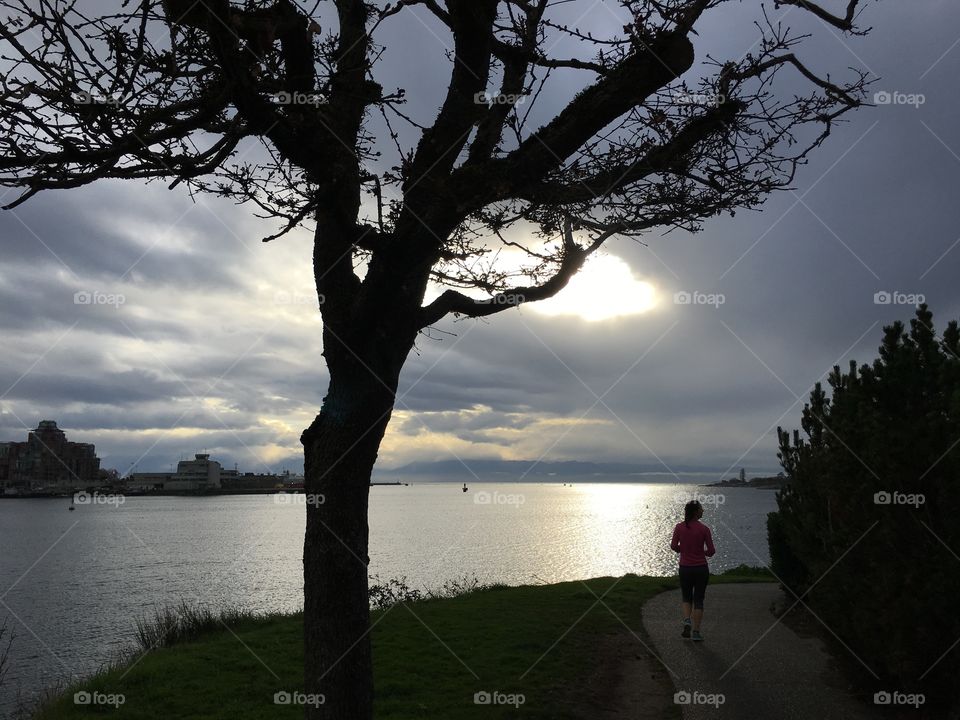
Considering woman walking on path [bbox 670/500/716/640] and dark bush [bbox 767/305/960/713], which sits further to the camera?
woman walking on path [bbox 670/500/716/640]

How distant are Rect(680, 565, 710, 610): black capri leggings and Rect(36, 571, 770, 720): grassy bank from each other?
1122 mm

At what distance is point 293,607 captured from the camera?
26.8 meters

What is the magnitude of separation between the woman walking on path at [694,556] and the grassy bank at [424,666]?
108cm

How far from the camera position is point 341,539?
184 inches

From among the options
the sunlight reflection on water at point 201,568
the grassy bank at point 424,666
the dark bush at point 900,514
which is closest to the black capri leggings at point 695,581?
the grassy bank at point 424,666

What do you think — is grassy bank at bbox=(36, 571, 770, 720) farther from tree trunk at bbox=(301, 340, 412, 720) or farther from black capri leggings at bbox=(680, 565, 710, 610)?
tree trunk at bbox=(301, 340, 412, 720)

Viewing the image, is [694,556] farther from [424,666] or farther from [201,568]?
[201,568]

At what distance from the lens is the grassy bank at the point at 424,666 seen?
26.0 ft

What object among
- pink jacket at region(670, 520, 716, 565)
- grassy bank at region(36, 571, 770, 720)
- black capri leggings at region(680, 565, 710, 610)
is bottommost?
grassy bank at region(36, 571, 770, 720)

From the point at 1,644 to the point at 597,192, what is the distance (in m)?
25.1

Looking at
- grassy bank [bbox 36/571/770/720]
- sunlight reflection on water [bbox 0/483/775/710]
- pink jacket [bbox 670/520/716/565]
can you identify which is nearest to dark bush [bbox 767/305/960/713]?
pink jacket [bbox 670/520/716/565]

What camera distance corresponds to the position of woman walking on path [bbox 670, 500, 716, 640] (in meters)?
10.1

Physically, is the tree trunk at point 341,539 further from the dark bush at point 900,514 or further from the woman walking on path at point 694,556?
the woman walking on path at point 694,556

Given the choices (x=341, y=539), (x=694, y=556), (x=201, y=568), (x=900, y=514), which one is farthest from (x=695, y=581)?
(x=201, y=568)
